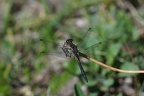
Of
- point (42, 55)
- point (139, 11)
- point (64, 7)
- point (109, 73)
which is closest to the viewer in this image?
point (109, 73)

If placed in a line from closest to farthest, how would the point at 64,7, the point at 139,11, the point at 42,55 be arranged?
1. the point at 42,55
2. the point at 139,11
3. the point at 64,7

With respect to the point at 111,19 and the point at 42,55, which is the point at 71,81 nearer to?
the point at 42,55

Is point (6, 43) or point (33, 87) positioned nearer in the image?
point (33, 87)

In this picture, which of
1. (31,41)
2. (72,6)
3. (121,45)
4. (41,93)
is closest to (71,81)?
(41,93)

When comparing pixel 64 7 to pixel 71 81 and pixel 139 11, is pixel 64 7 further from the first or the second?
pixel 71 81

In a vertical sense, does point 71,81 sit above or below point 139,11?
below

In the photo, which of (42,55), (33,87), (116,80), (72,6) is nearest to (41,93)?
(33,87)

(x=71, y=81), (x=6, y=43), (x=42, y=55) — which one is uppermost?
(x=6, y=43)
